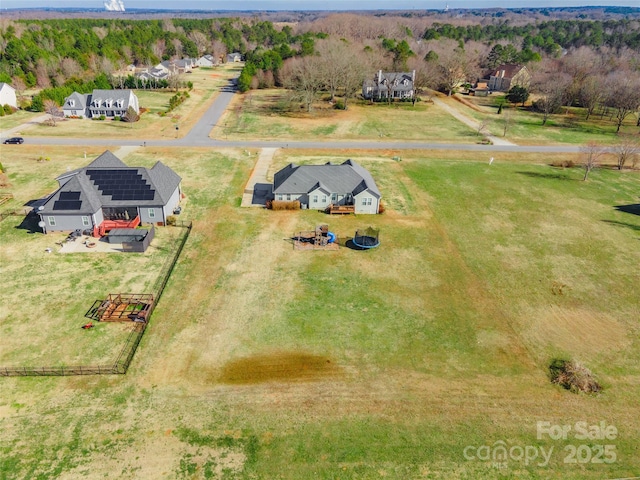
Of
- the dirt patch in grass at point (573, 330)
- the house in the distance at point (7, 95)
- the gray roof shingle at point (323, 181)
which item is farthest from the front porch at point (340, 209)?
the house in the distance at point (7, 95)

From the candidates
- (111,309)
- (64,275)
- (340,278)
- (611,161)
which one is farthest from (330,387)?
(611,161)

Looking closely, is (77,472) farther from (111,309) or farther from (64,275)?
(64,275)

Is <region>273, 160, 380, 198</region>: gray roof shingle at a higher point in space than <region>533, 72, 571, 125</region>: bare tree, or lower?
lower

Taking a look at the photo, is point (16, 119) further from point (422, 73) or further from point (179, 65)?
point (422, 73)

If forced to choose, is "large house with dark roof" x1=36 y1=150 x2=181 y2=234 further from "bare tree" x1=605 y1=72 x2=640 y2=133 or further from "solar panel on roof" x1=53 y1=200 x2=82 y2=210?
"bare tree" x1=605 y1=72 x2=640 y2=133

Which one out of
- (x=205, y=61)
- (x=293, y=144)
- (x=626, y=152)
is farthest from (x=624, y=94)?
(x=205, y=61)

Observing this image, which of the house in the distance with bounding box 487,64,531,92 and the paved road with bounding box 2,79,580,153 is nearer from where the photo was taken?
the paved road with bounding box 2,79,580,153

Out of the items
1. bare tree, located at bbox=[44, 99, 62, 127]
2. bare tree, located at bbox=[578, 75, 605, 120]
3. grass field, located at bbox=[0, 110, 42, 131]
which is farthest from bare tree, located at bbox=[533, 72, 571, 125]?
grass field, located at bbox=[0, 110, 42, 131]
